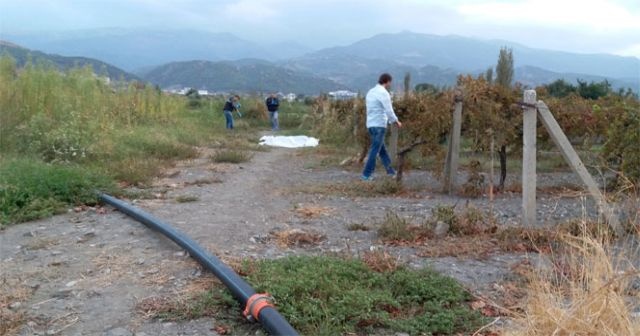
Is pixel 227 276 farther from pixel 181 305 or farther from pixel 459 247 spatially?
pixel 459 247

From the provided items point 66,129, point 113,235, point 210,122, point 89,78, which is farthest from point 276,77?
point 113,235

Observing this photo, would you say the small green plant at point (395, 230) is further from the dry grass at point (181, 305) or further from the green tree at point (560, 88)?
the green tree at point (560, 88)

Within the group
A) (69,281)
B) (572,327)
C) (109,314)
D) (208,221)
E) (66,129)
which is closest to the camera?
(572,327)

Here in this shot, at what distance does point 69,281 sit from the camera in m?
4.29

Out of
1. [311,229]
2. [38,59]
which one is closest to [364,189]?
[311,229]

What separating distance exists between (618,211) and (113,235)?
15.1 feet

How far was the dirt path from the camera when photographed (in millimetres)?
3691

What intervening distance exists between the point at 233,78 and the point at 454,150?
2291 inches

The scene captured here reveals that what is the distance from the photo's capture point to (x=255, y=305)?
3.31 meters

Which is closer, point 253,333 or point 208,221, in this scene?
point 253,333

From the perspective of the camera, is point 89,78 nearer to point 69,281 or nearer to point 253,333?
point 69,281

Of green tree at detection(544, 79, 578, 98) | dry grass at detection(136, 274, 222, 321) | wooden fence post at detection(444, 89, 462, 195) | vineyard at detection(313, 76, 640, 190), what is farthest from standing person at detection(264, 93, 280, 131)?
dry grass at detection(136, 274, 222, 321)

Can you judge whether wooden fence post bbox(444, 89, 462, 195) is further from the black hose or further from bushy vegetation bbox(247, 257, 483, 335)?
the black hose

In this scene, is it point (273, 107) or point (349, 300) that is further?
point (273, 107)
